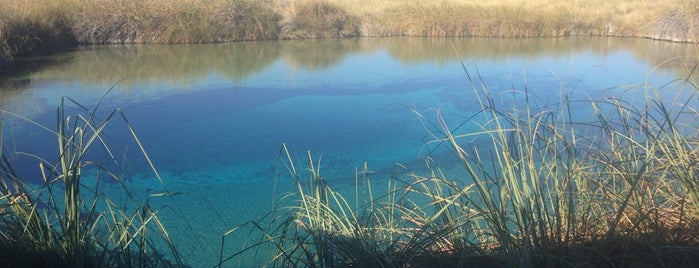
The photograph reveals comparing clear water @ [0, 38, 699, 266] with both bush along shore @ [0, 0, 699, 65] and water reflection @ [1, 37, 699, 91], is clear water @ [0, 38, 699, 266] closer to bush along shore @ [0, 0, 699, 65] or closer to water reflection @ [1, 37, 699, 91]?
water reflection @ [1, 37, 699, 91]

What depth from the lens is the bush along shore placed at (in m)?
7.82

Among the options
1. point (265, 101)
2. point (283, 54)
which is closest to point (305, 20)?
point (283, 54)

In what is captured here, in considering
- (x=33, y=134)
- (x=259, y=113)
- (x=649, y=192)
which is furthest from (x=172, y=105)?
(x=649, y=192)

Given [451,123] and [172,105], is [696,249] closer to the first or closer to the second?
[451,123]

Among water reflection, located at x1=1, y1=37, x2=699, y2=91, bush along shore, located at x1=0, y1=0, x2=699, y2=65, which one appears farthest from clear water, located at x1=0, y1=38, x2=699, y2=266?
bush along shore, located at x1=0, y1=0, x2=699, y2=65

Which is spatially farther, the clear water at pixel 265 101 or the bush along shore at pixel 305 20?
the bush along shore at pixel 305 20

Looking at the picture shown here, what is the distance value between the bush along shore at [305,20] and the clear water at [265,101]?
450 mm

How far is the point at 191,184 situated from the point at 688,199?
8.17ft

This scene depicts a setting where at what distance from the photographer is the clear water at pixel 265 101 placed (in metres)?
3.29

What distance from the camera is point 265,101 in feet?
17.2

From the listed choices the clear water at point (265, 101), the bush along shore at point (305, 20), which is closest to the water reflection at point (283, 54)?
the clear water at point (265, 101)

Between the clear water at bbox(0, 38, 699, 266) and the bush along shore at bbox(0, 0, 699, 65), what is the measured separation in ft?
1.48

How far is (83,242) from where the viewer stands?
160 centimetres

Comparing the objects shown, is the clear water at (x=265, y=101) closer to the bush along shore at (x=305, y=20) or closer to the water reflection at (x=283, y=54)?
the water reflection at (x=283, y=54)
